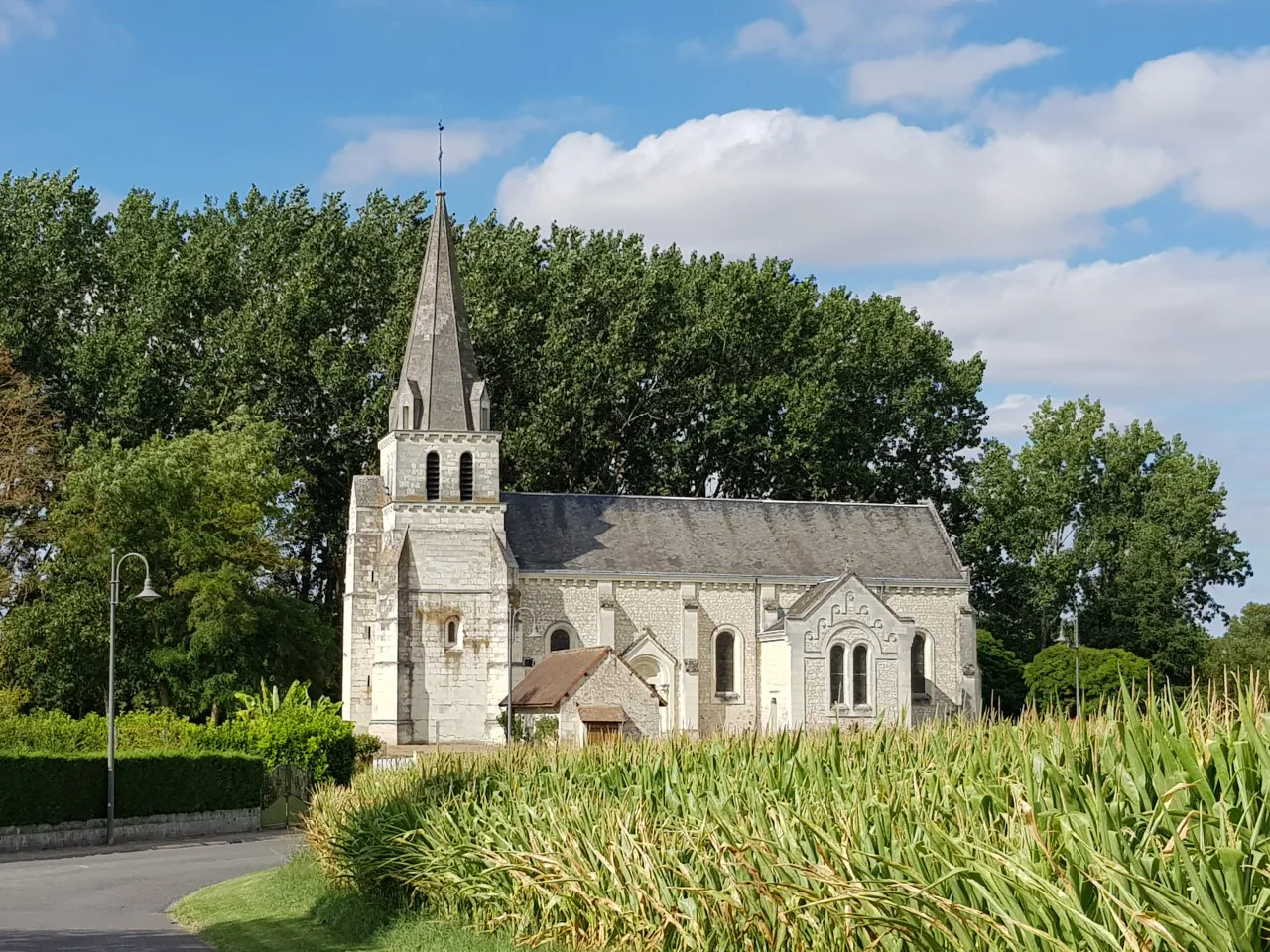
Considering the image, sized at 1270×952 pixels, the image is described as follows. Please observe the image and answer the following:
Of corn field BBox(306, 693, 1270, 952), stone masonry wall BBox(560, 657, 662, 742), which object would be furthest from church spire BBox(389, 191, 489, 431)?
corn field BBox(306, 693, 1270, 952)

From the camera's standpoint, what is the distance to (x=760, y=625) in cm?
5462

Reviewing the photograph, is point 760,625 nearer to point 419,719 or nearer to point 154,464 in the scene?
point 419,719

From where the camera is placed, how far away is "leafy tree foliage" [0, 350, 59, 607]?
160 ft

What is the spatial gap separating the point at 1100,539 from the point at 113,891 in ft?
181

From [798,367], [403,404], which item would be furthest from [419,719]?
[798,367]

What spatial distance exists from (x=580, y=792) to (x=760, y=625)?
39209mm

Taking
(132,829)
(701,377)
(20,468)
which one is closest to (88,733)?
(132,829)

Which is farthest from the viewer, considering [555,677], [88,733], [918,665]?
[918,665]

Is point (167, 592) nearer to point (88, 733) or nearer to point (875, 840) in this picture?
point (88, 733)

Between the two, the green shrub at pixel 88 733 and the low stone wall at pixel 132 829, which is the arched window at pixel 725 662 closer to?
the green shrub at pixel 88 733

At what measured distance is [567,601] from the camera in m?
52.7

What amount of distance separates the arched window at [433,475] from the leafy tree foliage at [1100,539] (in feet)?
87.4

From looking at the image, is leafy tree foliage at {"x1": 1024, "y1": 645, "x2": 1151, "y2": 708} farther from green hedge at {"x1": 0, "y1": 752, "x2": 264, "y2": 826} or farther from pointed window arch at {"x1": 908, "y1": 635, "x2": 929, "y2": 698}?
green hedge at {"x1": 0, "y1": 752, "x2": 264, "y2": 826}

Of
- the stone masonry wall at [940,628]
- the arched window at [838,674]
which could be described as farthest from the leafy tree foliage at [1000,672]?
the arched window at [838,674]
